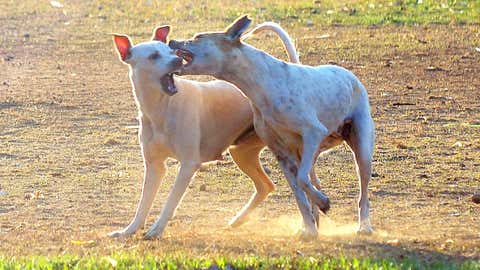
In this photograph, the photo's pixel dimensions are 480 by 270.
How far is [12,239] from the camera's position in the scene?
362 inches

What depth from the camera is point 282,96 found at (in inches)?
351

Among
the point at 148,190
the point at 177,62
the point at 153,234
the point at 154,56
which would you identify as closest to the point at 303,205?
the point at 153,234

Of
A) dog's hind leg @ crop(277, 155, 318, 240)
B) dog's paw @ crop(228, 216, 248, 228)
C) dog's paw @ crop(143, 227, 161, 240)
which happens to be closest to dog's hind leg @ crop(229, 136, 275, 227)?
dog's paw @ crop(228, 216, 248, 228)

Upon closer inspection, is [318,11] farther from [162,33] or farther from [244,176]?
[162,33]

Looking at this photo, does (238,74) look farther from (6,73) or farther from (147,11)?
(147,11)

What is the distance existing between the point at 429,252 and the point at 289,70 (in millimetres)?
1549

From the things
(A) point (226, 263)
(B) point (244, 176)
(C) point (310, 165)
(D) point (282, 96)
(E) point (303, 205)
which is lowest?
(B) point (244, 176)

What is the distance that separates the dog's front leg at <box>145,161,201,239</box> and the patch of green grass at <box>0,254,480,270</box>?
4.07 ft

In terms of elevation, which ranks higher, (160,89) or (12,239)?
(160,89)

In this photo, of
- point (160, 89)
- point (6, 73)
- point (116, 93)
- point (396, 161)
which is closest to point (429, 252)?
point (160, 89)

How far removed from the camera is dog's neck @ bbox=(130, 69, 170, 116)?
30.6 feet

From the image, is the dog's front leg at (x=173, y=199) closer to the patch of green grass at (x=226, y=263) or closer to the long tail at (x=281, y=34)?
the long tail at (x=281, y=34)

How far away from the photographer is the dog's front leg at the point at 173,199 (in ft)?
30.4

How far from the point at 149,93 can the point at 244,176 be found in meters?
2.68
